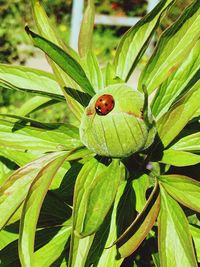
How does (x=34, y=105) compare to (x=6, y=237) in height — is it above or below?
above

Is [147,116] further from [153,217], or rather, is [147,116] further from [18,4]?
[18,4]

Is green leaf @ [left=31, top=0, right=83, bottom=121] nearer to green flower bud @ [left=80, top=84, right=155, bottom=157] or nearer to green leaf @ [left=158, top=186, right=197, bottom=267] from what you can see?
green flower bud @ [left=80, top=84, right=155, bottom=157]

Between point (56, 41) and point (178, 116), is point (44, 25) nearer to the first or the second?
point (56, 41)

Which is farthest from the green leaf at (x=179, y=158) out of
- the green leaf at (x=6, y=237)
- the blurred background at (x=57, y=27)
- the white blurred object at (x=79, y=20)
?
the white blurred object at (x=79, y=20)

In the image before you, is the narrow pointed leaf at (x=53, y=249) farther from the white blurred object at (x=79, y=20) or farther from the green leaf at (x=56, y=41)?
the white blurred object at (x=79, y=20)

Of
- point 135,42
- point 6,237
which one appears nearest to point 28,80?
point 135,42

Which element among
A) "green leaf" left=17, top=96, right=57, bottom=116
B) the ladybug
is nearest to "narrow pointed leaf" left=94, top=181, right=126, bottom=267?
the ladybug
